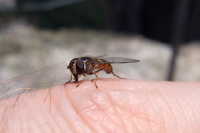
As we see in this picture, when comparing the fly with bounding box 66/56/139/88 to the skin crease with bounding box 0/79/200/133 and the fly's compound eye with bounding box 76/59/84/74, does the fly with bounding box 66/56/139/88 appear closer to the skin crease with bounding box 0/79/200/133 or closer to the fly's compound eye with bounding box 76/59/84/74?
the fly's compound eye with bounding box 76/59/84/74

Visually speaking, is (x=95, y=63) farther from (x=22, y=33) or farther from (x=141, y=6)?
(x=141, y=6)

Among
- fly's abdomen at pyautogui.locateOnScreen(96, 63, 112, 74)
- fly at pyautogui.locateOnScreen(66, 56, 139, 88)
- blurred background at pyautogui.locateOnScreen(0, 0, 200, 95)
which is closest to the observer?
fly at pyautogui.locateOnScreen(66, 56, 139, 88)

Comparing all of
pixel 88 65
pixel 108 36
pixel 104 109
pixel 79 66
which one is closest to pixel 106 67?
pixel 88 65

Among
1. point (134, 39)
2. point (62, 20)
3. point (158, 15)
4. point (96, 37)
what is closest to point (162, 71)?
point (134, 39)

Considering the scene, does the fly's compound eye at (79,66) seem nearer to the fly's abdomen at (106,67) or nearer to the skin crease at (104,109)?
the skin crease at (104,109)

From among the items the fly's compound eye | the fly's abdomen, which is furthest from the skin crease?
the fly's abdomen

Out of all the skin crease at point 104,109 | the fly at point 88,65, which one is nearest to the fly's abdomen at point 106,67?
the fly at point 88,65

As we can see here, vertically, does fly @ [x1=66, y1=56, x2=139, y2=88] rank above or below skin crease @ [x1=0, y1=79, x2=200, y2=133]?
above
